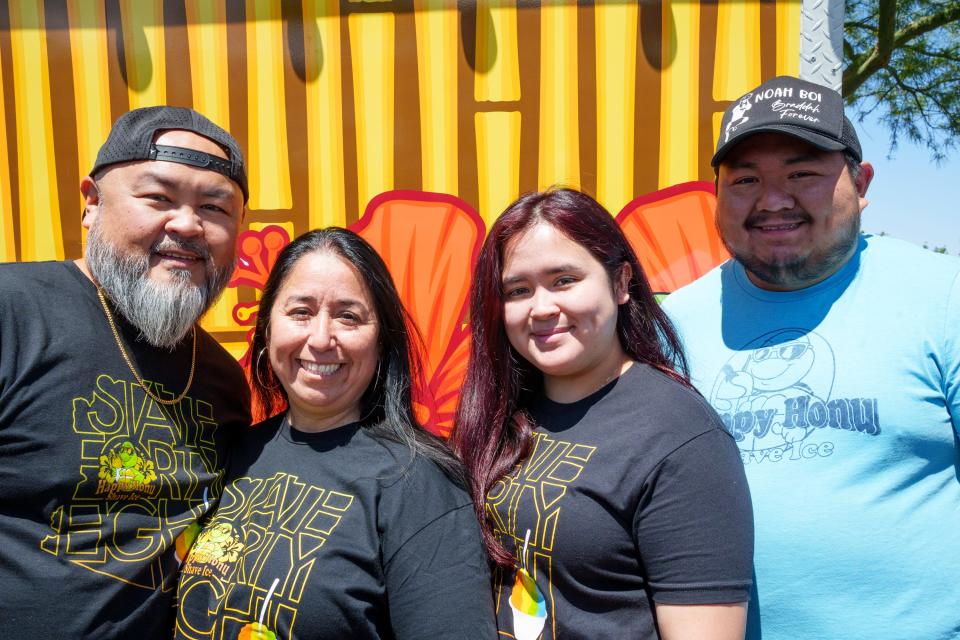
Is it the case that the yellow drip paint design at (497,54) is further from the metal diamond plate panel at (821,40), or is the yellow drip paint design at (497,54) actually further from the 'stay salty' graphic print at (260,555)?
the 'stay salty' graphic print at (260,555)

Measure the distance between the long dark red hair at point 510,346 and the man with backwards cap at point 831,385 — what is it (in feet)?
0.90

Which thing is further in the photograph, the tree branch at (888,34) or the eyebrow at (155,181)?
the tree branch at (888,34)

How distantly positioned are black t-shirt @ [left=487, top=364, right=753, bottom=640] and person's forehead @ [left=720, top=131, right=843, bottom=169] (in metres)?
0.74

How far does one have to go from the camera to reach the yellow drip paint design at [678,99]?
2576mm

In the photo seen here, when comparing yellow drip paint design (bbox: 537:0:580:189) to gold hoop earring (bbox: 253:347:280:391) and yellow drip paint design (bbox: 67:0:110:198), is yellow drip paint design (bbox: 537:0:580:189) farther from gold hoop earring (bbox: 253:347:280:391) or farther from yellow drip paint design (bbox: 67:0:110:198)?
yellow drip paint design (bbox: 67:0:110:198)

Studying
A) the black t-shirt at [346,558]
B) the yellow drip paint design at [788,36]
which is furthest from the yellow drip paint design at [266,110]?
the yellow drip paint design at [788,36]

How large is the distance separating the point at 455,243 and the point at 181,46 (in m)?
1.24

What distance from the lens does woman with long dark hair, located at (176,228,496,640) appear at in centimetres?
157

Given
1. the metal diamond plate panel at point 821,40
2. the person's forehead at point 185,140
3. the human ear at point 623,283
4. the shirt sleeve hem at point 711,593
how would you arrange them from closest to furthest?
the shirt sleeve hem at point 711,593 → the human ear at point 623,283 → the person's forehead at point 185,140 → the metal diamond plate panel at point 821,40

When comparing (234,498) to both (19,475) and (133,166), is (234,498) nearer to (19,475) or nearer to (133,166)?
(19,475)

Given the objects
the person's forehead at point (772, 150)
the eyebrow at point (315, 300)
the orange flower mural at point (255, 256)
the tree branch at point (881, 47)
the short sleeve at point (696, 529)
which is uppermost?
the tree branch at point (881, 47)

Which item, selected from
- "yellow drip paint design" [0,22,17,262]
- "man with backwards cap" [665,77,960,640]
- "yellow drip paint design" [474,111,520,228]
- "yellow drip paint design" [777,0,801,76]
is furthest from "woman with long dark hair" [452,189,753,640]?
"yellow drip paint design" [0,22,17,262]

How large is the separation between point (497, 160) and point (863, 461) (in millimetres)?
1544

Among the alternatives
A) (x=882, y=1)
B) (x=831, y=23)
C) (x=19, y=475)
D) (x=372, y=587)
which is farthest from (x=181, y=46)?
(x=882, y=1)
